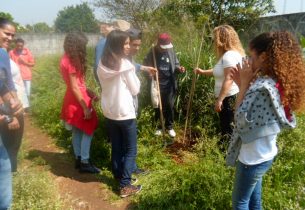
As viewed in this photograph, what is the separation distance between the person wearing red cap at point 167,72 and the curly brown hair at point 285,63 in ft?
8.24

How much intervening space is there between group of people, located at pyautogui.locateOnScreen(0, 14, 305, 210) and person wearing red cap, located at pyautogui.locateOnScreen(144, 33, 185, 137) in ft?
0.05

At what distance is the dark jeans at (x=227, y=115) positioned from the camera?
3555mm

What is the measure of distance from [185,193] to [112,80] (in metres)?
1.25

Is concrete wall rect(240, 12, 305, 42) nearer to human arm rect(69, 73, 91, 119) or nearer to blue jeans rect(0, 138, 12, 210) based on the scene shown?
human arm rect(69, 73, 91, 119)

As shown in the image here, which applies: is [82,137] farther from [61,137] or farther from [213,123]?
[213,123]

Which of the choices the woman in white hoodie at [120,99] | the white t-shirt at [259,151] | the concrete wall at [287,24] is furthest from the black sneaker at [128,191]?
the concrete wall at [287,24]

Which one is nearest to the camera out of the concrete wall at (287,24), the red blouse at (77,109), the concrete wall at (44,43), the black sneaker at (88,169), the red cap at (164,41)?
the red blouse at (77,109)

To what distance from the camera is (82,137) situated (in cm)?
379

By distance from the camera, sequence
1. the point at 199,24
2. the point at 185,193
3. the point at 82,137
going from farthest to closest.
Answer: the point at 199,24 → the point at 82,137 → the point at 185,193

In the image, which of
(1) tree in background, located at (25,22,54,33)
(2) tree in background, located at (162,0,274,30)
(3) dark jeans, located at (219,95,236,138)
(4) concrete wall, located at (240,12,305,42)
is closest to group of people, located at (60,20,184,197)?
(3) dark jeans, located at (219,95,236,138)

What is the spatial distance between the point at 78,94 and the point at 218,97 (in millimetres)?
1503

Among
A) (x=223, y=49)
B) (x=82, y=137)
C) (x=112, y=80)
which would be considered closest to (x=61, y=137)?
(x=82, y=137)

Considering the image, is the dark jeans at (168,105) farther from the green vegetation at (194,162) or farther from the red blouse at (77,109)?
the red blouse at (77,109)

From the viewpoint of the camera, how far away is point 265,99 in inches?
78.6
